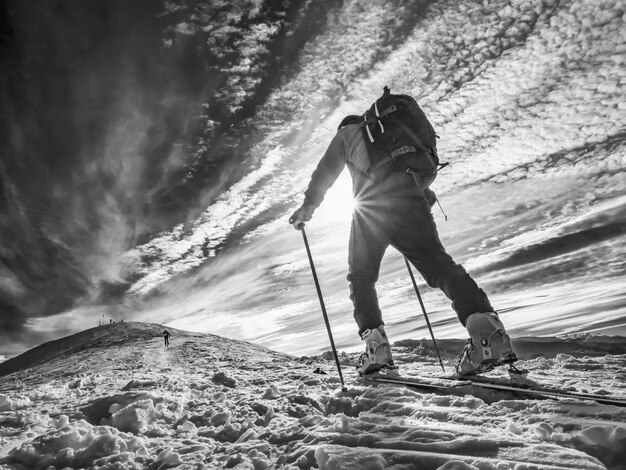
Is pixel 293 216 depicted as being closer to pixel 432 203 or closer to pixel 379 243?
pixel 379 243

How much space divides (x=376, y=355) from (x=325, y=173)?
226 cm

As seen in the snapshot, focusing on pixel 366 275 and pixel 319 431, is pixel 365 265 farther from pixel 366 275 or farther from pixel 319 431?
pixel 319 431

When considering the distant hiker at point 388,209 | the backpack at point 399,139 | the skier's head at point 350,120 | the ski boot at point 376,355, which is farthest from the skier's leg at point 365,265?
the skier's head at point 350,120

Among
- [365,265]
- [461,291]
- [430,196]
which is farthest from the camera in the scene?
[430,196]

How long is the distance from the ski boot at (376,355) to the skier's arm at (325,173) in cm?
176

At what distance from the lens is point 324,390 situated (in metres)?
3.15

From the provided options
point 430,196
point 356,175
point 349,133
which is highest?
point 349,133

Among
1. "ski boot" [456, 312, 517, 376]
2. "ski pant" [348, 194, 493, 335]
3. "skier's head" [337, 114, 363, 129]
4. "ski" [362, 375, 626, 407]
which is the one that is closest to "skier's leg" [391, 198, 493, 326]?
"ski pant" [348, 194, 493, 335]

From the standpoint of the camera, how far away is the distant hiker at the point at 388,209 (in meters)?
3.73

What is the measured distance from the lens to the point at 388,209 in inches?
153

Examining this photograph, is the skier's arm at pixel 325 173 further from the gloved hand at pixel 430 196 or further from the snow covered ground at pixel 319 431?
the snow covered ground at pixel 319 431

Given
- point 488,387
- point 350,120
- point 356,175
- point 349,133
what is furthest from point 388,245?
point 488,387

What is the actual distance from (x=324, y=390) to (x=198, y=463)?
161cm

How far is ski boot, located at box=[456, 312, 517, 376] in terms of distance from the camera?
3021 millimetres
